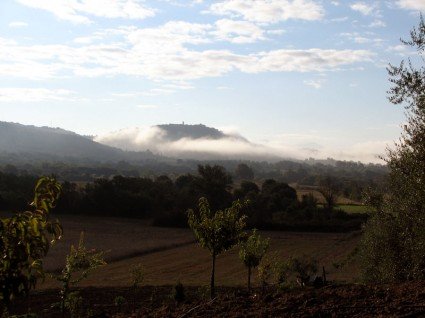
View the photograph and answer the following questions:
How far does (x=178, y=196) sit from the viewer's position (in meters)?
93.4

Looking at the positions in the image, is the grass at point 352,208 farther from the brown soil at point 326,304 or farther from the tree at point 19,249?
the tree at point 19,249

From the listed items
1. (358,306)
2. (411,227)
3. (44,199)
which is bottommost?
(358,306)

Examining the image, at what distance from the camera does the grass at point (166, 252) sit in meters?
41.6

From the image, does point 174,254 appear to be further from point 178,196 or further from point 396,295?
point 396,295

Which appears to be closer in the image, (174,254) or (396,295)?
(396,295)

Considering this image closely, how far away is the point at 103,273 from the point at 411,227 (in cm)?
3402

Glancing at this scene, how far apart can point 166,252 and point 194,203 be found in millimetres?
30740

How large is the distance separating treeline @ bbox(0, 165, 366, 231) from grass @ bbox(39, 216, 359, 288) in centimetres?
406

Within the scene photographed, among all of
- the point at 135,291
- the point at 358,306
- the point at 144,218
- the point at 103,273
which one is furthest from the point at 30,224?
the point at 144,218

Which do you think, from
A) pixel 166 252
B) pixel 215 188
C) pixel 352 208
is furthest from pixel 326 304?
pixel 352 208

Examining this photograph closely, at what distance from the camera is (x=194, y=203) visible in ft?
294

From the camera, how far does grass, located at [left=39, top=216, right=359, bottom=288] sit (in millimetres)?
41562

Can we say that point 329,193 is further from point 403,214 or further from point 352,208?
point 403,214

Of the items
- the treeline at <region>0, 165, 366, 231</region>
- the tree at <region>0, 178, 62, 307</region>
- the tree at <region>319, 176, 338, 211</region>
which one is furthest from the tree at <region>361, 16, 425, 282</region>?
the tree at <region>319, 176, 338, 211</region>
